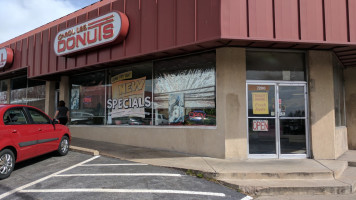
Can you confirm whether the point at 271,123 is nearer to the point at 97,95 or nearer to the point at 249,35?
the point at 249,35

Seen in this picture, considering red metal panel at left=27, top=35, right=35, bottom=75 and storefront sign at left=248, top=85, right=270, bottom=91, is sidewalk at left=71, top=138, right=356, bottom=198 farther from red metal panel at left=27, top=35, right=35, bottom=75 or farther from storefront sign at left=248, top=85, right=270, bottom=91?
red metal panel at left=27, top=35, right=35, bottom=75

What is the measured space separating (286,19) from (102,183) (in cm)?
575

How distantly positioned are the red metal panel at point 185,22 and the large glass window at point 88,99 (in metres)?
4.76

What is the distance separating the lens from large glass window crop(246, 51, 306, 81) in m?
7.41

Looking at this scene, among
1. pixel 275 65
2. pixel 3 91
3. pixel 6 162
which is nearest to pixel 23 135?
pixel 6 162

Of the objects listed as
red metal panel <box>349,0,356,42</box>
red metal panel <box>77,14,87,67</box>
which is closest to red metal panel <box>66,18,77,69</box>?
red metal panel <box>77,14,87,67</box>

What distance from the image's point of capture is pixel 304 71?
7523mm

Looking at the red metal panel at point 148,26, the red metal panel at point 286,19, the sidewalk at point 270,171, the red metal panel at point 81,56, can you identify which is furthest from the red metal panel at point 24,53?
the red metal panel at point 286,19

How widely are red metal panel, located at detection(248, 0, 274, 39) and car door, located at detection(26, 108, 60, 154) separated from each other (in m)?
5.72

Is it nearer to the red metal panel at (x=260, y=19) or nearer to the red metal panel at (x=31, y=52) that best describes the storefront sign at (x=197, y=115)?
the red metal panel at (x=260, y=19)

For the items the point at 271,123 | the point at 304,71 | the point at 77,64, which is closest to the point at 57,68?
the point at 77,64

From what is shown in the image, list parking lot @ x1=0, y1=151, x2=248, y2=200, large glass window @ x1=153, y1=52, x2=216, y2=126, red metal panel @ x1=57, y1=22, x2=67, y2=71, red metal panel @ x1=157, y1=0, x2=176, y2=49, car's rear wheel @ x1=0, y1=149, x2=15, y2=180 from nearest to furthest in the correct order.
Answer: parking lot @ x1=0, y1=151, x2=248, y2=200
car's rear wheel @ x1=0, y1=149, x2=15, y2=180
red metal panel @ x1=157, y1=0, x2=176, y2=49
large glass window @ x1=153, y1=52, x2=216, y2=126
red metal panel @ x1=57, y1=22, x2=67, y2=71

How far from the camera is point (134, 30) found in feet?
25.9

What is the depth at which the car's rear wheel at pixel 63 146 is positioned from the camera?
7195 millimetres
